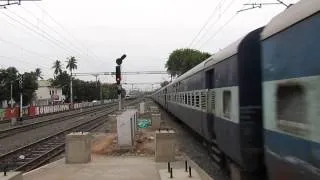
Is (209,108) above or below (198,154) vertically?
above

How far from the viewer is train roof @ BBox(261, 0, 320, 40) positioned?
5.43m

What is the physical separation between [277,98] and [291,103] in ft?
1.65

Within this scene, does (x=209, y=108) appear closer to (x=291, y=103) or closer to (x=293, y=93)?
(x=291, y=103)

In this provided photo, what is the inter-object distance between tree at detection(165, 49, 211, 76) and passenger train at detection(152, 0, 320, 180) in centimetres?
10166

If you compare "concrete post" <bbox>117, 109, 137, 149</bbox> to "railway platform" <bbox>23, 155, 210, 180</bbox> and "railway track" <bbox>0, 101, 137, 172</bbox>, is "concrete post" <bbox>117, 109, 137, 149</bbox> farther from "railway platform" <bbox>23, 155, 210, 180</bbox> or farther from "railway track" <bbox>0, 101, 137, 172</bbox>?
"railway track" <bbox>0, 101, 137, 172</bbox>

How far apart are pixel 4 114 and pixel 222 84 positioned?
179ft

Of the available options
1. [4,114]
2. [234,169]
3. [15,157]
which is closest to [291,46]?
[234,169]

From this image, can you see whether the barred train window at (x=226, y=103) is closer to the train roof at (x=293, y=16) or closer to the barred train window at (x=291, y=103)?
the train roof at (x=293, y=16)

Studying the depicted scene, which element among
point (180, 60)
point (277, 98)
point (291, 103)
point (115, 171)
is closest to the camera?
point (291, 103)

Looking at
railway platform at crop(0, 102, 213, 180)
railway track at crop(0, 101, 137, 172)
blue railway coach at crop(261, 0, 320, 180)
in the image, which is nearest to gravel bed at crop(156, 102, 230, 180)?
railway platform at crop(0, 102, 213, 180)

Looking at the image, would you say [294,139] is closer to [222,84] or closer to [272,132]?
[272,132]

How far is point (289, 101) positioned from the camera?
6.22 m

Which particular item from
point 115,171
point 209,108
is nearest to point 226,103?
point 209,108

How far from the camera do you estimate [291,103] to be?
6.16 m
